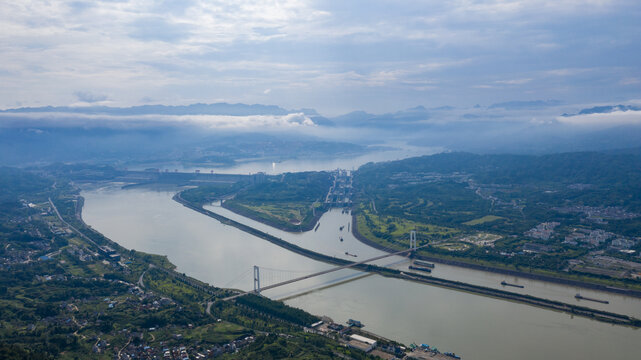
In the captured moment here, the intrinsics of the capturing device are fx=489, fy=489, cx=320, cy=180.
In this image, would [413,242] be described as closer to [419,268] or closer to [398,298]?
[419,268]

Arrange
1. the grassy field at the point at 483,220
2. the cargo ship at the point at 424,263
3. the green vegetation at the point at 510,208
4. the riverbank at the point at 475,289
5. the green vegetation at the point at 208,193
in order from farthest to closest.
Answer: the green vegetation at the point at 208,193 → the grassy field at the point at 483,220 → the green vegetation at the point at 510,208 → the cargo ship at the point at 424,263 → the riverbank at the point at 475,289

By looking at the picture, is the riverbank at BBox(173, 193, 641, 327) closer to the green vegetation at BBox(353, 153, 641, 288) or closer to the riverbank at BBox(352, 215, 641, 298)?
the riverbank at BBox(352, 215, 641, 298)

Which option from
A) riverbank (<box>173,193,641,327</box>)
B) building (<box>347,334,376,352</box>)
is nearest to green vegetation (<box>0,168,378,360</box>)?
building (<box>347,334,376,352</box>)

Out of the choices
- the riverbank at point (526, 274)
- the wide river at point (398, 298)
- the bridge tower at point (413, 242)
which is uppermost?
the bridge tower at point (413, 242)

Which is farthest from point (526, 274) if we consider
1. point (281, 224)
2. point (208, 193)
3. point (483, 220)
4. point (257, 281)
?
point (208, 193)

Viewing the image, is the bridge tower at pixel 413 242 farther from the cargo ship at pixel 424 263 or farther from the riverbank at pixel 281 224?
the riverbank at pixel 281 224

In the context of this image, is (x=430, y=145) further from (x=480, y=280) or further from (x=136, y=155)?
(x=480, y=280)

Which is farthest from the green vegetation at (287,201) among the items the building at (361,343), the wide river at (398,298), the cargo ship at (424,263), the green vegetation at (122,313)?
the building at (361,343)

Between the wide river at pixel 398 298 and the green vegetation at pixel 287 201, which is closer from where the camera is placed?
the wide river at pixel 398 298

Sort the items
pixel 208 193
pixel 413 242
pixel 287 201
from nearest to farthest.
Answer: pixel 413 242 → pixel 287 201 → pixel 208 193

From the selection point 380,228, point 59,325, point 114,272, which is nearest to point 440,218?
point 380,228
